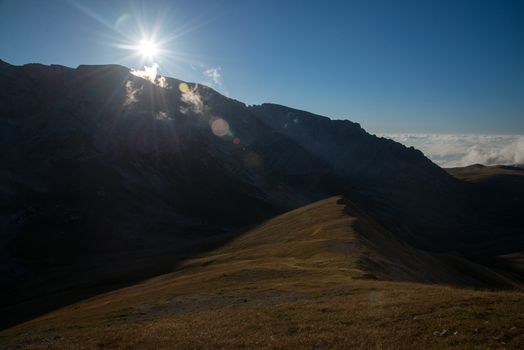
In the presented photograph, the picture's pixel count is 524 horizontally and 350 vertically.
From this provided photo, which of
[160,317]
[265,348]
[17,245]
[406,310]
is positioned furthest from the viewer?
[17,245]

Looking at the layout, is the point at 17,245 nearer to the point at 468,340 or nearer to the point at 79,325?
the point at 79,325

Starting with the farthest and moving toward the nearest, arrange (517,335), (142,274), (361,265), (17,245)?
(17,245), (142,274), (361,265), (517,335)

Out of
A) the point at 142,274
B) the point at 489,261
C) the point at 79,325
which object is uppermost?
the point at 79,325

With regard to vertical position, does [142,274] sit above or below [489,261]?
above

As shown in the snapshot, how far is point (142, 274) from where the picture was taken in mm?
102812

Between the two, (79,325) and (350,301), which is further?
(79,325)

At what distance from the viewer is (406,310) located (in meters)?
24.8

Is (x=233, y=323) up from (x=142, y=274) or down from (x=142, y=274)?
up

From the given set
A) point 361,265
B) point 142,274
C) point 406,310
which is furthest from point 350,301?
point 142,274

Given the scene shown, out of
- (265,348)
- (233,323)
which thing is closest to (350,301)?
(233,323)

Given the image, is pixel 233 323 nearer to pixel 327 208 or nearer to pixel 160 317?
pixel 160 317

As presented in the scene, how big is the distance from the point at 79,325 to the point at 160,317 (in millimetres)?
8113

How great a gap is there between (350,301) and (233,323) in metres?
9.16

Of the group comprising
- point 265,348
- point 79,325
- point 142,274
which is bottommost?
point 142,274
